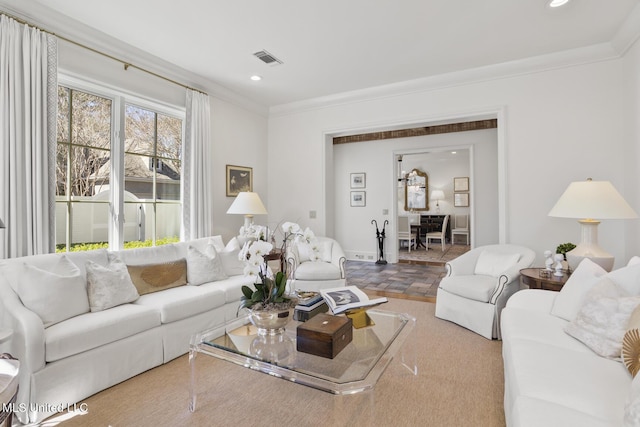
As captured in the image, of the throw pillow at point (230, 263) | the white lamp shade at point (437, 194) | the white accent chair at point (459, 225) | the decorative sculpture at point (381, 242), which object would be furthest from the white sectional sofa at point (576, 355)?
the white lamp shade at point (437, 194)

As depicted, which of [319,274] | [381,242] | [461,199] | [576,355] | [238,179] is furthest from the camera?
[461,199]

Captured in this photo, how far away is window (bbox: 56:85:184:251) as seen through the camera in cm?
315

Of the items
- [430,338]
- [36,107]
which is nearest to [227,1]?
[36,107]

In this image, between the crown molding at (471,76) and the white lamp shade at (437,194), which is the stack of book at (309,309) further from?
the white lamp shade at (437,194)

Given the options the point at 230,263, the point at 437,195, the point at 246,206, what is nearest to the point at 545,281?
the point at 230,263

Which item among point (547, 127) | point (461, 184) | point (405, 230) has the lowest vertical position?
point (405, 230)

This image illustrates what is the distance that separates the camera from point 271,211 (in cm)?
572

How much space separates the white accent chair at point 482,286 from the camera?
305cm

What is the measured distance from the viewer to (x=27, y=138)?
2.70m

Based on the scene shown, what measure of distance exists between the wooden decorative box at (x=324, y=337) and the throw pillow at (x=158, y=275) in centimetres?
172

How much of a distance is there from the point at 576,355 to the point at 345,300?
52.6 inches

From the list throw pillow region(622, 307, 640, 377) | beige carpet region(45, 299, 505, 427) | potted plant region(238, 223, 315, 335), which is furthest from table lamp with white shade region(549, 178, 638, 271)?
potted plant region(238, 223, 315, 335)

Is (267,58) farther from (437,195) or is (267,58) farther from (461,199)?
(461,199)

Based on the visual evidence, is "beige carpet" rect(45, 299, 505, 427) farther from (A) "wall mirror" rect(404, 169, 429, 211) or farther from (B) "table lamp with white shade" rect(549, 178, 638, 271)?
(A) "wall mirror" rect(404, 169, 429, 211)
